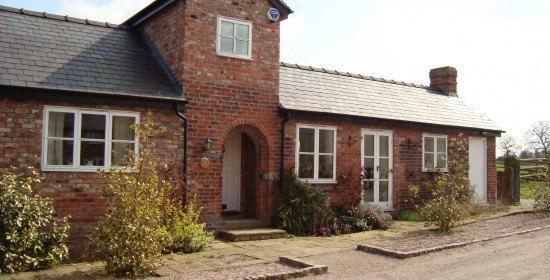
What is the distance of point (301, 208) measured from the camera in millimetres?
12227

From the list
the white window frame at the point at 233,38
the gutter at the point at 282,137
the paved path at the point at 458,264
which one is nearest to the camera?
the paved path at the point at 458,264

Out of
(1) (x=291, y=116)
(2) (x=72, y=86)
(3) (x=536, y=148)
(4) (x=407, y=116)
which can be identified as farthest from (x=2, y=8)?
(3) (x=536, y=148)

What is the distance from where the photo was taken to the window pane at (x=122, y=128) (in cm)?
1061

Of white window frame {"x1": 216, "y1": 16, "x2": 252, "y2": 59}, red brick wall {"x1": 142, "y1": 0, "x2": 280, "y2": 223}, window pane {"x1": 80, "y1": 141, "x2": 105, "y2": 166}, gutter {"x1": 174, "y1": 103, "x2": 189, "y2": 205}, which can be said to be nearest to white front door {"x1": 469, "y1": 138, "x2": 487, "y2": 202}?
red brick wall {"x1": 142, "y1": 0, "x2": 280, "y2": 223}

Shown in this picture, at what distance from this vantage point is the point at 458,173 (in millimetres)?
13039

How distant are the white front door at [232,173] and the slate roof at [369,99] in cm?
173

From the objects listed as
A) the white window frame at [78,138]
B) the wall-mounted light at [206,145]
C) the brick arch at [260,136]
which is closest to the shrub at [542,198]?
the brick arch at [260,136]

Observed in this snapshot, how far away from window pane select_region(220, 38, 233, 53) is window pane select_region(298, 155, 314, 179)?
135 inches

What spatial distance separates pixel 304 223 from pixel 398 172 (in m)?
4.51

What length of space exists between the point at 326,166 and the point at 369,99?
328 cm

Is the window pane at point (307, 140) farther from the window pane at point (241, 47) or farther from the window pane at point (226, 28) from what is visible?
the window pane at point (226, 28)

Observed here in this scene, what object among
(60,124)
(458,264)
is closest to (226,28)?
(60,124)

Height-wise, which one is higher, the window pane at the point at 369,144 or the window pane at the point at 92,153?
the window pane at the point at 369,144

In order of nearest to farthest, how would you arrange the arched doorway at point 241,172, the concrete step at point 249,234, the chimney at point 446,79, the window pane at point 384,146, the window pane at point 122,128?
the window pane at point 122,128 → the concrete step at point 249,234 → the arched doorway at point 241,172 → the window pane at point 384,146 → the chimney at point 446,79
